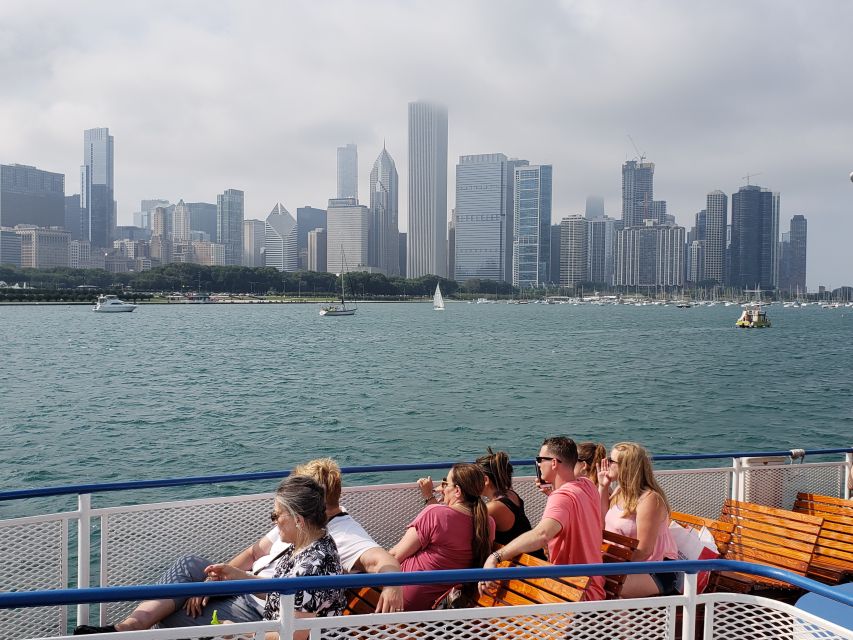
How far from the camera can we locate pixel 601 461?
241 inches

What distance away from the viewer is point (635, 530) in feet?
17.6

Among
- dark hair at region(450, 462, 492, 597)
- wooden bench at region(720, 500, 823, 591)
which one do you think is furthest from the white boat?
dark hair at region(450, 462, 492, 597)

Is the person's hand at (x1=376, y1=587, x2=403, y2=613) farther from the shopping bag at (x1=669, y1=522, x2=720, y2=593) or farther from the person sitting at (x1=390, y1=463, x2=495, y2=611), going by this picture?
the shopping bag at (x1=669, y1=522, x2=720, y2=593)

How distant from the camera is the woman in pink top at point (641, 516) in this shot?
488 centimetres

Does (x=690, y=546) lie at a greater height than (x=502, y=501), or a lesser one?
lesser

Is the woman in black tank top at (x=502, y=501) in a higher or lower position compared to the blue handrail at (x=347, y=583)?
lower

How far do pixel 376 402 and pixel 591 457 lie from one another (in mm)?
31528

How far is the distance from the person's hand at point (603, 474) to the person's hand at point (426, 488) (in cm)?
127

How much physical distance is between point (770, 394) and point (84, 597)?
43.8 m

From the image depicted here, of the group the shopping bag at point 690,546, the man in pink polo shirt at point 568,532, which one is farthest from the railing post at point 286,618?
the shopping bag at point 690,546

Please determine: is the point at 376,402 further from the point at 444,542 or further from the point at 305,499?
the point at 305,499

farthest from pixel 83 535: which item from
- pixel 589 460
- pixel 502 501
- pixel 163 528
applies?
pixel 589 460

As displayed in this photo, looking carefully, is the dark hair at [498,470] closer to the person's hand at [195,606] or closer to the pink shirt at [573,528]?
the pink shirt at [573,528]

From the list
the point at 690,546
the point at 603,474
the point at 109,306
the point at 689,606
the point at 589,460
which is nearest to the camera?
the point at 689,606
